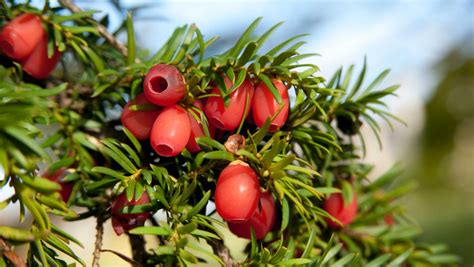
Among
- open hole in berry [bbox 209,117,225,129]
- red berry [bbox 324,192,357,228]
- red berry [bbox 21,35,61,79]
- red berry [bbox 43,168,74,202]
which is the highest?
open hole in berry [bbox 209,117,225,129]

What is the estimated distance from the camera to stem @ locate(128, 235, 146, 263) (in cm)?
43

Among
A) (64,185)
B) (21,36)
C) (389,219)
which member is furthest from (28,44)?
(389,219)

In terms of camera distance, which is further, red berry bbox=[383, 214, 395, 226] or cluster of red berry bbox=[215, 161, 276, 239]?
red berry bbox=[383, 214, 395, 226]

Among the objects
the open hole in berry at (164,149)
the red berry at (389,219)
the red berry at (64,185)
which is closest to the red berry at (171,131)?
the open hole in berry at (164,149)

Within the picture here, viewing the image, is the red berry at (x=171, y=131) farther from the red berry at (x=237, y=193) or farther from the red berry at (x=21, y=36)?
the red berry at (x=21, y=36)

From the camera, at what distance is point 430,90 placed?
4383 mm

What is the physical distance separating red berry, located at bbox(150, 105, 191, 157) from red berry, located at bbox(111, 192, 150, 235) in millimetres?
43

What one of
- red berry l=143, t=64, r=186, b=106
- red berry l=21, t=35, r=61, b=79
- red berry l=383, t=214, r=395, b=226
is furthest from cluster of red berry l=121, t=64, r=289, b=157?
red berry l=383, t=214, r=395, b=226

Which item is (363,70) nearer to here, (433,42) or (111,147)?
(111,147)

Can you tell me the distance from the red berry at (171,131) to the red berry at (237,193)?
0.04 metres

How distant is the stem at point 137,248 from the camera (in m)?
0.43

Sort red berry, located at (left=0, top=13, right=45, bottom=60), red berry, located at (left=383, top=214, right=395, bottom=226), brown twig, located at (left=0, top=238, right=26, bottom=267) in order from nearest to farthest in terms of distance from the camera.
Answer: brown twig, located at (left=0, top=238, right=26, bottom=267), red berry, located at (left=0, top=13, right=45, bottom=60), red berry, located at (left=383, top=214, right=395, bottom=226)

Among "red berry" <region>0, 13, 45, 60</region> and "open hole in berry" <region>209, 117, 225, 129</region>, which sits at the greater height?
"open hole in berry" <region>209, 117, 225, 129</region>

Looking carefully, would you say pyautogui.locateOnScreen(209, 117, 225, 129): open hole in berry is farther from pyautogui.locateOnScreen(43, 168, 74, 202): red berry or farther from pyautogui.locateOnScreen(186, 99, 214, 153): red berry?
pyautogui.locateOnScreen(43, 168, 74, 202): red berry
